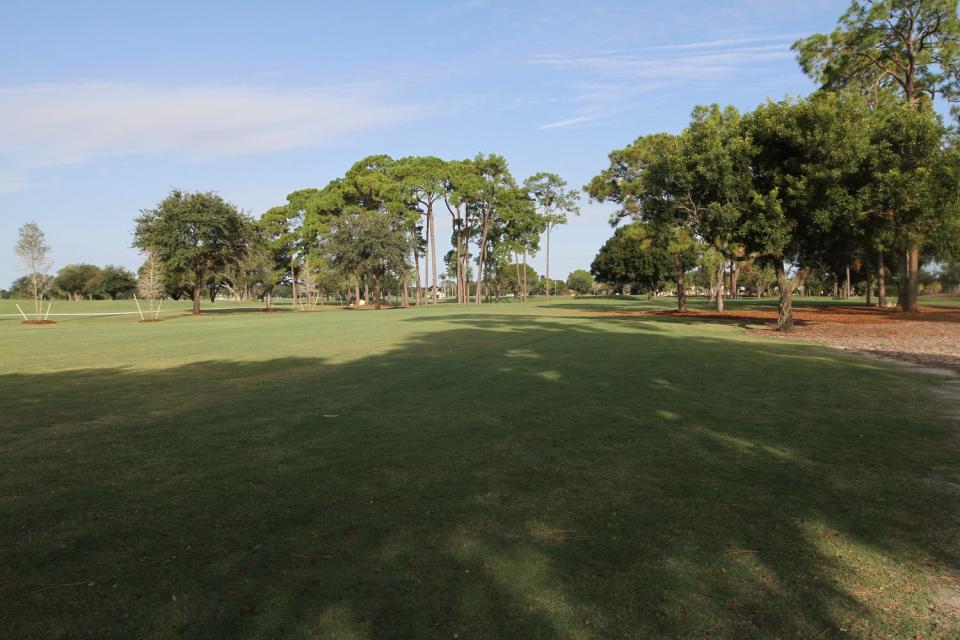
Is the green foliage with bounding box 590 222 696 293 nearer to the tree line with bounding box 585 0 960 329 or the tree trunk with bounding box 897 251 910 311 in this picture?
the tree trunk with bounding box 897 251 910 311

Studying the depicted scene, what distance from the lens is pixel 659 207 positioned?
2581cm

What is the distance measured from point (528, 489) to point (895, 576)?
2474 millimetres

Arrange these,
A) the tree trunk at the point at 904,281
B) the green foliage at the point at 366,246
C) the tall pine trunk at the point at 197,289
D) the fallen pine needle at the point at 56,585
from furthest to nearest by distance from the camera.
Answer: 1. the green foliage at the point at 366,246
2. the tall pine trunk at the point at 197,289
3. the tree trunk at the point at 904,281
4. the fallen pine needle at the point at 56,585

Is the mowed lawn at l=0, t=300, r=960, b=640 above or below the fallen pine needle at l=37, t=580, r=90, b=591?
below

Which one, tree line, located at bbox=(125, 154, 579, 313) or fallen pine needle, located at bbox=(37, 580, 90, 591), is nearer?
fallen pine needle, located at bbox=(37, 580, 90, 591)

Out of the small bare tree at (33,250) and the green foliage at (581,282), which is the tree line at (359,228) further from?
the green foliage at (581,282)

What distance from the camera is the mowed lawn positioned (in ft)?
9.39

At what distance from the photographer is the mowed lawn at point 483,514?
9.39 feet

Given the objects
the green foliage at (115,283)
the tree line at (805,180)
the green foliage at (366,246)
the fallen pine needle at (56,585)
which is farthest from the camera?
the green foliage at (115,283)

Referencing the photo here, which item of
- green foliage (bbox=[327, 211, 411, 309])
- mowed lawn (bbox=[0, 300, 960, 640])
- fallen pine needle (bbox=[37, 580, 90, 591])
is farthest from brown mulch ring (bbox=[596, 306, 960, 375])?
green foliage (bbox=[327, 211, 411, 309])

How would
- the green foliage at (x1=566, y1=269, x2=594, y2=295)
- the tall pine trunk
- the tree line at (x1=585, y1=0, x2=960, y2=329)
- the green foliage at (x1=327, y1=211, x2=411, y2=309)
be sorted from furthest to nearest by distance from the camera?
1. the green foliage at (x1=566, y1=269, x2=594, y2=295)
2. the green foliage at (x1=327, y1=211, x2=411, y2=309)
3. the tall pine trunk
4. the tree line at (x1=585, y1=0, x2=960, y2=329)

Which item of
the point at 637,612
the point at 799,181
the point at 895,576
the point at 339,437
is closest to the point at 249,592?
the point at 637,612

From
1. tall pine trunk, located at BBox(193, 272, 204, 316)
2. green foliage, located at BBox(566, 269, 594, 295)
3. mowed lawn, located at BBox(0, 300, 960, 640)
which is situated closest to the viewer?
mowed lawn, located at BBox(0, 300, 960, 640)

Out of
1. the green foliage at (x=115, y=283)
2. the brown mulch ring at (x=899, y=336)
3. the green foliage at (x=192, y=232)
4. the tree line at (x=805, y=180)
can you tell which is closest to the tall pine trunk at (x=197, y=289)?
the green foliage at (x=192, y=232)
